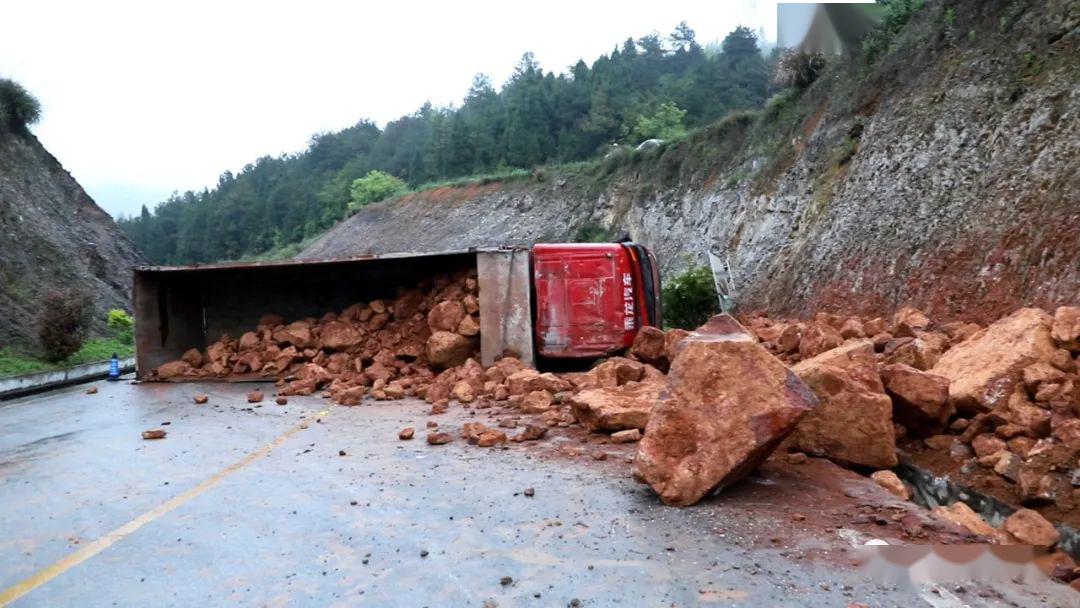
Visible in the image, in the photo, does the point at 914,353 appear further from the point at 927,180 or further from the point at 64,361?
the point at 64,361

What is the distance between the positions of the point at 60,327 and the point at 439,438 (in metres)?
11.8

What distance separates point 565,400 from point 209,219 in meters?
95.2

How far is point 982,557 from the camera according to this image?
3.46 m

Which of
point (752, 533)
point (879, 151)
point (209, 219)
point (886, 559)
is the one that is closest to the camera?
point (886, 559)

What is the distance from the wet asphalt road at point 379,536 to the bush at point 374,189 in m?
59.1

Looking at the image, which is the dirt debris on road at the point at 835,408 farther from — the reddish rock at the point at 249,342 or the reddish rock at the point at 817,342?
the reddish rock at the point at 249,342

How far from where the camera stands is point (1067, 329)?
5.66 m

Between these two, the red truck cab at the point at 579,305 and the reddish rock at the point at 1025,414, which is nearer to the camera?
the reddish rock at the point at 1025,414

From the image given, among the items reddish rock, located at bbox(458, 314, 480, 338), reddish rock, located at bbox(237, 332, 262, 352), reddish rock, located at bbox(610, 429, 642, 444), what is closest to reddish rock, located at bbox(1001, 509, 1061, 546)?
reddish rock, located at bbox(610, 429, 642, 444)

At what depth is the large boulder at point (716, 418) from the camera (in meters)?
4.25

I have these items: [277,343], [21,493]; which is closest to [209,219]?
[277,343]

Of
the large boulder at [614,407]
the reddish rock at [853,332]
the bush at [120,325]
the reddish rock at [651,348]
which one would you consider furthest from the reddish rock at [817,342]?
the bush at [120,325]

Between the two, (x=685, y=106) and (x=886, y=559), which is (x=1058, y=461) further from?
(x=685, y=106)

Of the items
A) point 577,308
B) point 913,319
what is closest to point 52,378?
point 577,308
